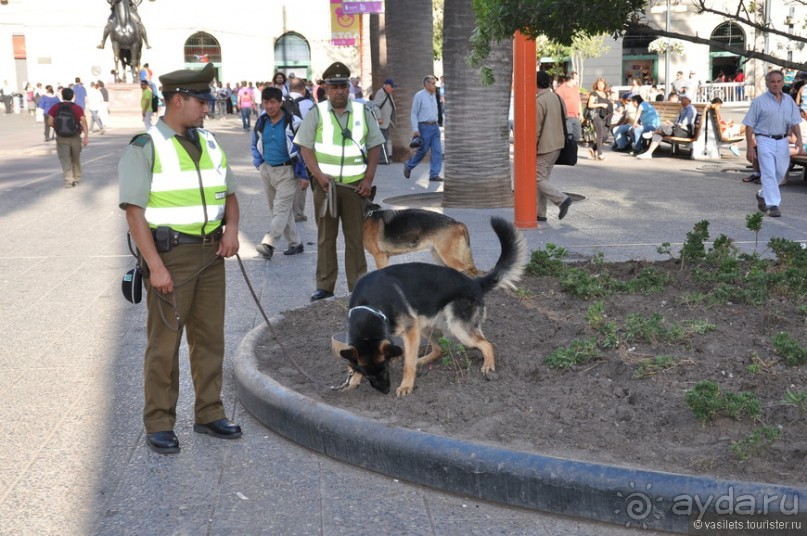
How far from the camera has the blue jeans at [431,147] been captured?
1708 cm

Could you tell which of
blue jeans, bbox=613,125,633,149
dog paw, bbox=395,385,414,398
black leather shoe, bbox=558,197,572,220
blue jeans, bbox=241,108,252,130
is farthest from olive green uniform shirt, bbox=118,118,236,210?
blue jeans, bbox=241,108,252,130

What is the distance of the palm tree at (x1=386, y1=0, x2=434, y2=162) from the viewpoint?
1938 centimetres

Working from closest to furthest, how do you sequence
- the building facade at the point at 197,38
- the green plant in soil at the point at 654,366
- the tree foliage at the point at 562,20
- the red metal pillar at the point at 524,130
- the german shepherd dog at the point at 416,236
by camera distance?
the green plant in soil at the point at 654,366, the tree foliage at the point at 562,20, the german shepherd dog at the point at 416,236, the red metal pillar at the point at 524,130, the building facade at the point at 197,38

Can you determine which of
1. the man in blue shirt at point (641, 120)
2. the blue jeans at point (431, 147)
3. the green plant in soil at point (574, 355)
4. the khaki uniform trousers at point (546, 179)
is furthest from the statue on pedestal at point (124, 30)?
the green plant in soil at point (574, 355)

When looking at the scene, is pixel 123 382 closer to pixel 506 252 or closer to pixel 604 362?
pixel 506 252

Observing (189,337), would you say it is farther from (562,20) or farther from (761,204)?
(761,204)

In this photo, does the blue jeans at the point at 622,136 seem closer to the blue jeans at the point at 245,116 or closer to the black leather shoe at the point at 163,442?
the blue jeans at the point at 245,116

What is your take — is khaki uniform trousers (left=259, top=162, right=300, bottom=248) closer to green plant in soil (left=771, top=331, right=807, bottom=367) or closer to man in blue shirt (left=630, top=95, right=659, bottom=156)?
green plant in soil (left=771, top=331, right=807, bottom=367)

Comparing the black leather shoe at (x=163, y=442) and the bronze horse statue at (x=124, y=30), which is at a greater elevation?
the bronze horse statue at (x=124, y=30)

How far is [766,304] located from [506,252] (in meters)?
1.95

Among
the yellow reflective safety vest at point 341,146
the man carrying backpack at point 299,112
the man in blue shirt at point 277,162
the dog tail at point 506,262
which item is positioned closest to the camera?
the dog tail at point 506,262

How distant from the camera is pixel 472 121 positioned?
509 inches

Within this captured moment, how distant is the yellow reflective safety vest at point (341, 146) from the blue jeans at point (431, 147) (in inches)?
363

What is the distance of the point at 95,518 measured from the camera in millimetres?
4242
